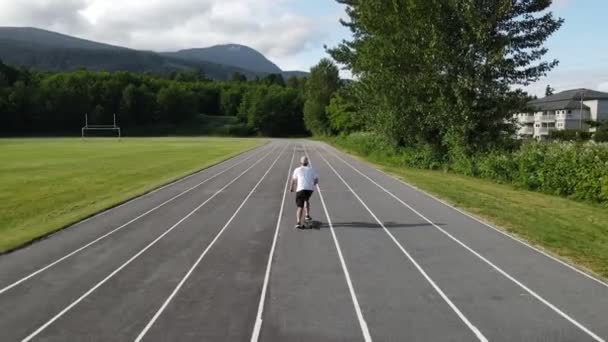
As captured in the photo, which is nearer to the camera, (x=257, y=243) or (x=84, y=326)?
(x=84, y=326)

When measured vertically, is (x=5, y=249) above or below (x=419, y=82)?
below

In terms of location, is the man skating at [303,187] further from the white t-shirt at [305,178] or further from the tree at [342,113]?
the tree at [342,113]

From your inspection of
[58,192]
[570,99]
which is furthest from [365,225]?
[570,99]

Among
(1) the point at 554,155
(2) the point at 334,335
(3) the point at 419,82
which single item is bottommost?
(2) the point at 334,335

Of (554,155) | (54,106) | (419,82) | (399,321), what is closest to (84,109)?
(54,106)

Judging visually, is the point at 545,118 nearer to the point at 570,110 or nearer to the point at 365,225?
the point at 570,110

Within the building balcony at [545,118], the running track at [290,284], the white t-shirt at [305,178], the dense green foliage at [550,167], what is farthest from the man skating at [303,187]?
the building balcony at [545,118]

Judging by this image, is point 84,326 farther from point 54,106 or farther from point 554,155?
point 54,106

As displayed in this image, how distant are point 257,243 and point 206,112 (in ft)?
504

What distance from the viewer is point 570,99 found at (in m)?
82.4

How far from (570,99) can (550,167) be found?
234ft

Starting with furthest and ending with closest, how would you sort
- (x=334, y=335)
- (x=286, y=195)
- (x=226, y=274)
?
(x=286, y=195) < (x=226, y=274) < (x=334, y=335)

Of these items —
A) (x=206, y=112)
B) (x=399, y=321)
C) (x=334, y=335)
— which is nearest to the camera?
(x=334, y=335)

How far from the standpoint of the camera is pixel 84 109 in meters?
126
